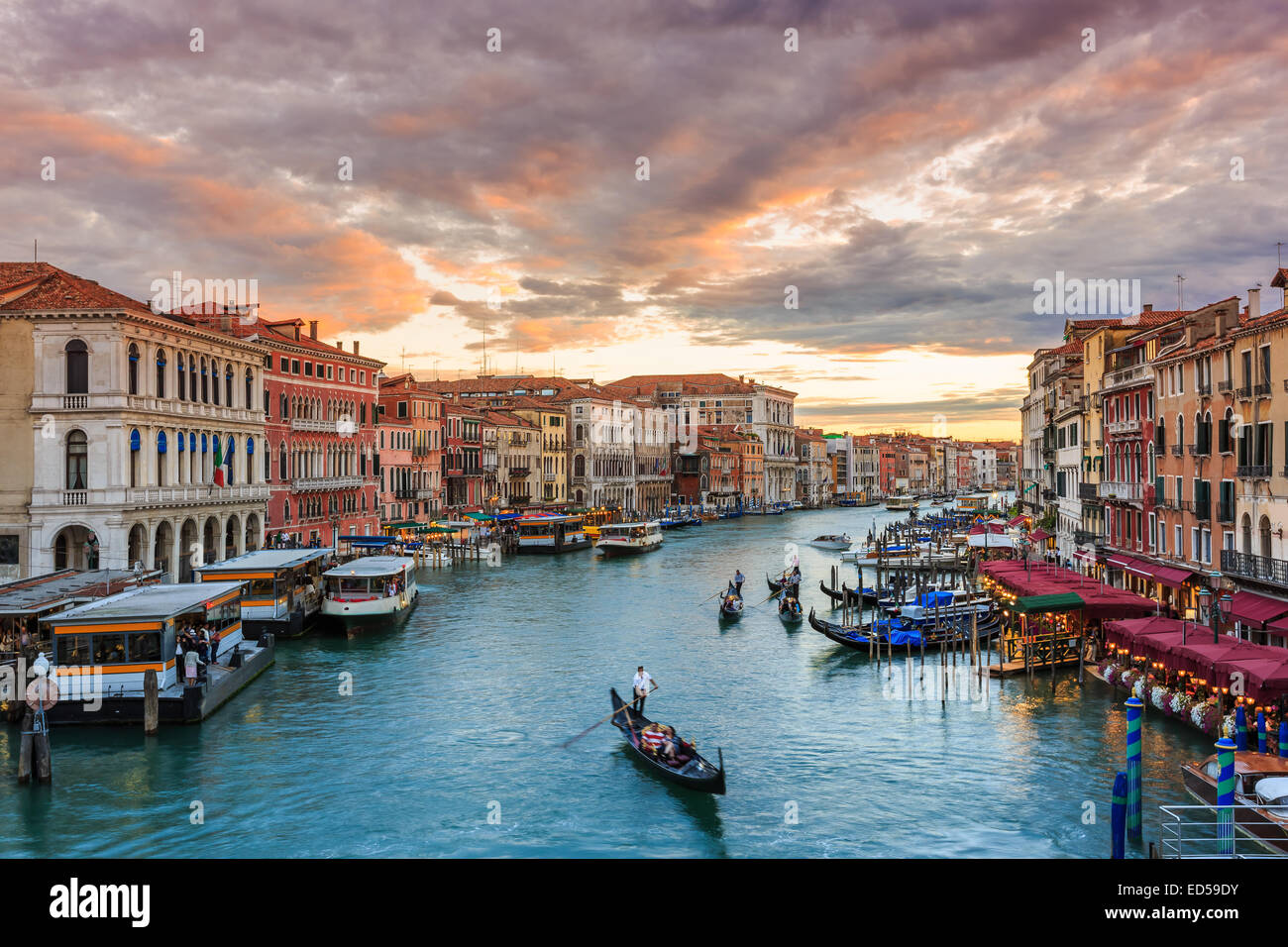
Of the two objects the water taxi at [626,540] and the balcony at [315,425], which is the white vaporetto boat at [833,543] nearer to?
the water taxi at [626,540]

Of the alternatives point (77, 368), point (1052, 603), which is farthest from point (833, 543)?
point (77, 368)

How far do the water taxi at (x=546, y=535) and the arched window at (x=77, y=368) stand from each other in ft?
97.5

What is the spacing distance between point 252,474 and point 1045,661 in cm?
2699

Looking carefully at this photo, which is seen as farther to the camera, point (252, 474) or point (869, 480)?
point (869, 480)

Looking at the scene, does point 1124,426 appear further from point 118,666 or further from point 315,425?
point 315,425

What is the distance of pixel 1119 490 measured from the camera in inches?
1139

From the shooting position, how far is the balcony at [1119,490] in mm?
27578

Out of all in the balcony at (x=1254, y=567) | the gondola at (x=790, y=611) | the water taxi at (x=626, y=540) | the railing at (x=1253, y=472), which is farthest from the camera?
the water taxi at (x=626, y=540)

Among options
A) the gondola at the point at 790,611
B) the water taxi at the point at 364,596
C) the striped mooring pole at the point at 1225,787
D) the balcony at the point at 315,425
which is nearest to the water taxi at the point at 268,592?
the water taxi at the point at 364,596

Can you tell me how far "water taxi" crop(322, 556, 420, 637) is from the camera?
28.0 meters

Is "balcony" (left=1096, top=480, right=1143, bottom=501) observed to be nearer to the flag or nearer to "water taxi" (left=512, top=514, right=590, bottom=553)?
the flag
